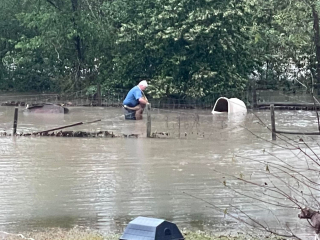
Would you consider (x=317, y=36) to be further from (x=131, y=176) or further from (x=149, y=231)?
(x=149, y=231)

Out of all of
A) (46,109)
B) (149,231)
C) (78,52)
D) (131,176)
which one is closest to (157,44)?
(78,52)

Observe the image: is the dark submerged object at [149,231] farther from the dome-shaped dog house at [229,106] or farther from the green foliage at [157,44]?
the green foliage at [157,44]

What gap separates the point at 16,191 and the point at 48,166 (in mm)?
2057

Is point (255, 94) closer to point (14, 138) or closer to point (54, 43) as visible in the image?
point (54, 43)

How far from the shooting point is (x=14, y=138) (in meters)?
15.1

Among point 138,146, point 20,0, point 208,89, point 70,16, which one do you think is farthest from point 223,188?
point 20,0

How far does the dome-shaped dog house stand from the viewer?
2138 centimetres

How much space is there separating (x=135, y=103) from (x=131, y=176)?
8.24 meters

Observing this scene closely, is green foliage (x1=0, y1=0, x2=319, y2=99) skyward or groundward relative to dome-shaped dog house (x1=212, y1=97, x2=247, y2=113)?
skyward

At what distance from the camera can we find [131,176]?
10.7 metres

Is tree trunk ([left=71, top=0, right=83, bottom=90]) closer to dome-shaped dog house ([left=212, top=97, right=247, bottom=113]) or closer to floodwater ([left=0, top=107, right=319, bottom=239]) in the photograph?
dome-shaped dog house ([left=212, top=97, right=247, bottom=113])

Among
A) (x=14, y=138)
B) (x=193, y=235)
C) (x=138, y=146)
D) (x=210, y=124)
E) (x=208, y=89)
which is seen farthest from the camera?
(x=208, y=89)

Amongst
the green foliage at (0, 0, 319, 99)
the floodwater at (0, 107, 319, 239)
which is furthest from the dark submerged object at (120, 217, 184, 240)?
the green foliage at (0, 0, 319, 99)

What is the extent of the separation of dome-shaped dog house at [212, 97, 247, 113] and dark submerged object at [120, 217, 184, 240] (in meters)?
16.0
